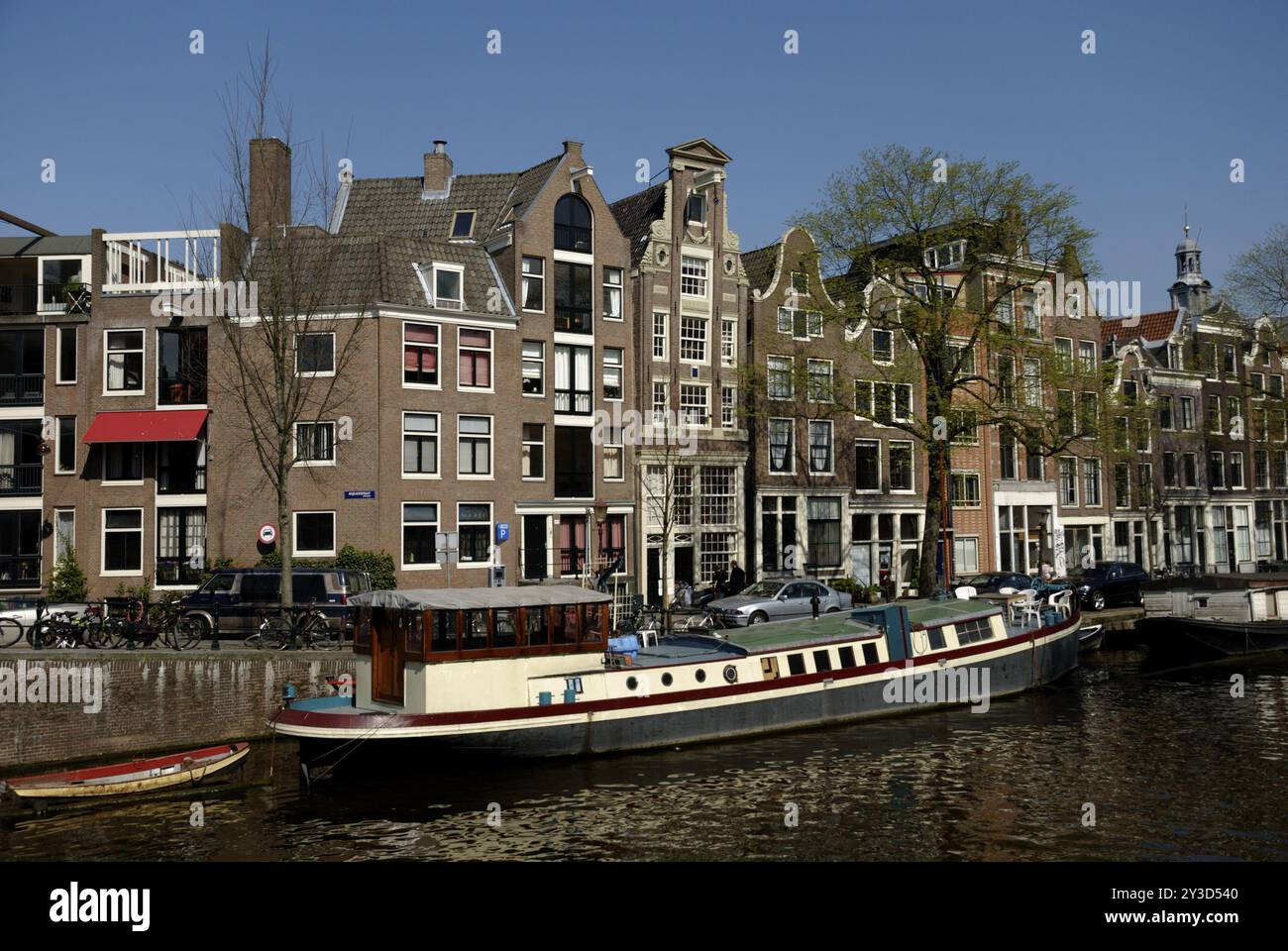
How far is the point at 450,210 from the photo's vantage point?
48219 mm

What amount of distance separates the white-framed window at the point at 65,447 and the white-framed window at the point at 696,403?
24.4 metres

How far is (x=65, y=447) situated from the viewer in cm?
4016

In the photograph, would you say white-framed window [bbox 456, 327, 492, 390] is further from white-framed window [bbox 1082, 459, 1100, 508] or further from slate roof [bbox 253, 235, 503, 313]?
white-framed window [bbox 1082, 459, 1100, 508]

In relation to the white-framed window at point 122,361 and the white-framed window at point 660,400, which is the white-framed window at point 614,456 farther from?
the white-framed window at point 122,361

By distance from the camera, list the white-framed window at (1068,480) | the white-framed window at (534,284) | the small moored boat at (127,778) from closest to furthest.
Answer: the small moored boat at (127,778)
the white-framed window at (534,284)
the white-framed window at (1068,480)

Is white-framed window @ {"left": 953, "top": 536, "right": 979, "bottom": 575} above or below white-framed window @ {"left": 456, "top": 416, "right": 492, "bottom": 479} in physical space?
below

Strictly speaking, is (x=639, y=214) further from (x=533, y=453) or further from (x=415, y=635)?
(x=415, y=635)

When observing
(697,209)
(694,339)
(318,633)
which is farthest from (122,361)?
(697,209)

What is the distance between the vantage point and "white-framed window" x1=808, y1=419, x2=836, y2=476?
50.9 metres

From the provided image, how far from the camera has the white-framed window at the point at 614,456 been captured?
45.1 metres

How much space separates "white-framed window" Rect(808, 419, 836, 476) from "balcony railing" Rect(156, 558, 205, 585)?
27773 mm

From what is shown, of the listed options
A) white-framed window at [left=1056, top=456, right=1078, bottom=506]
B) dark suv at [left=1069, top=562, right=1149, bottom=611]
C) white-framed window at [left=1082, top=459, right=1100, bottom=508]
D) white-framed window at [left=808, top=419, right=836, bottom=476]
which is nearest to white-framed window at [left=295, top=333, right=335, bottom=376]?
white-framed window at [left=808, top=419, right=836, bottom=476]

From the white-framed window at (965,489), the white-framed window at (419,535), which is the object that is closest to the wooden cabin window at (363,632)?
the white-framed window at (419,535)

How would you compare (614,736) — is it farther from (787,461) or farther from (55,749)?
(787,461)
